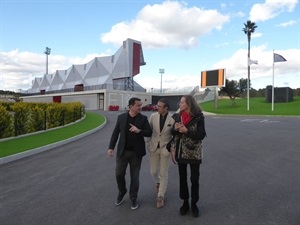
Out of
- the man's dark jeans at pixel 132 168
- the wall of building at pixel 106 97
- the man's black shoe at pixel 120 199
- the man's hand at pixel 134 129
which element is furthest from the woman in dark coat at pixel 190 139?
the wall of building at pixel 106 97

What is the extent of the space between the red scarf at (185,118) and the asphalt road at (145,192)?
136cm

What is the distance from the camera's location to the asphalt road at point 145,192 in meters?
4.09

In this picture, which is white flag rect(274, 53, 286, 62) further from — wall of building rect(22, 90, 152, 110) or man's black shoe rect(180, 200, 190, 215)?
man's black shoe rect(180, 200, 190, 215)

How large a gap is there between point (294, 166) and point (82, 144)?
7.74m

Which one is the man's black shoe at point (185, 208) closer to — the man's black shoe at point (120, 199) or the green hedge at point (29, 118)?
the man's black shoe at point (120, 199)

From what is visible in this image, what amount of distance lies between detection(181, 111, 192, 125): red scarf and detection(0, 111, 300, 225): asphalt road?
1360 mm

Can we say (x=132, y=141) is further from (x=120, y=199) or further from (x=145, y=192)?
(x=145, y=192)

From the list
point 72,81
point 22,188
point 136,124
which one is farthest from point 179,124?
point 72,81

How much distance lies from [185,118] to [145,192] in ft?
6.10

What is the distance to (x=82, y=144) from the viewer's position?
1161 cm

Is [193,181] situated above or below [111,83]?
below

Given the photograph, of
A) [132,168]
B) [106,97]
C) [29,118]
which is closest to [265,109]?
[106,97]

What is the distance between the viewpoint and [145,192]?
5.27 m

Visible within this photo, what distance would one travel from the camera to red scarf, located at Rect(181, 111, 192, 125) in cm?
414
